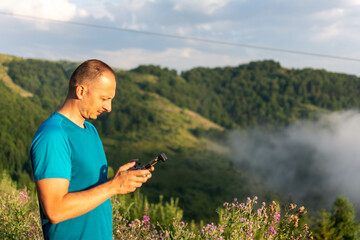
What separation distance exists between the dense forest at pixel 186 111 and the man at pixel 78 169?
57958mm

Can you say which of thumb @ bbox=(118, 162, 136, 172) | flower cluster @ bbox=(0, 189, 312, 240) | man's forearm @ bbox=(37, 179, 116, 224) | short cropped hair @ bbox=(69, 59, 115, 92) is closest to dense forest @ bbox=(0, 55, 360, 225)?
flower cluster @ bbox=(0, 189, 312, 240)

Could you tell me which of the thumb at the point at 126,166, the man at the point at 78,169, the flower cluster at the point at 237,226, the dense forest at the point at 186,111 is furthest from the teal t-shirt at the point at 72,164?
the dense forest at the point at 186,111

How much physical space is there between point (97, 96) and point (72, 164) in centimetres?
37

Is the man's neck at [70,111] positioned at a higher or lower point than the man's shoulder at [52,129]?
higher

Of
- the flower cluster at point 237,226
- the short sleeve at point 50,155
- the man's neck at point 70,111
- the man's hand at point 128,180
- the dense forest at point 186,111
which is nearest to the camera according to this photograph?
the short sleeve at point 50,155

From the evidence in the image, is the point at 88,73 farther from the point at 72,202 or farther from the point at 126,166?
the point at 72,202

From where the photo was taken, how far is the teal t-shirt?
1.63 m

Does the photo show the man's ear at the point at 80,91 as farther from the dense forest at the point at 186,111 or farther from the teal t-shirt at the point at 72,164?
the dense forest at the point at 186,111

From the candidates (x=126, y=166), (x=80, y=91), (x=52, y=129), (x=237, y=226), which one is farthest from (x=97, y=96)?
(x=237, y=226)

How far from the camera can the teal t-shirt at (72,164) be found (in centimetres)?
163

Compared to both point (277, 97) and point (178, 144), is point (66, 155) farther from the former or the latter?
point (277, 97)

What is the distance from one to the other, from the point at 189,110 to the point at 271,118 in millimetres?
27615

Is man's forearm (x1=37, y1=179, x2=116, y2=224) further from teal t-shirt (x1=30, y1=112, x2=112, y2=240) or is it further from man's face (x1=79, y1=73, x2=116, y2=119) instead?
man's face (x1=79, y1=73, x2=116, y2=119)

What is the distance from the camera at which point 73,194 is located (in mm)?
1664
